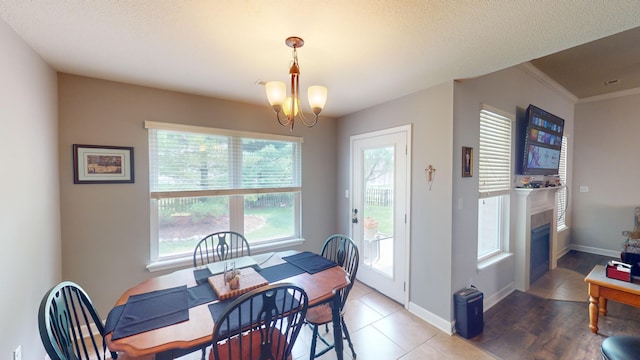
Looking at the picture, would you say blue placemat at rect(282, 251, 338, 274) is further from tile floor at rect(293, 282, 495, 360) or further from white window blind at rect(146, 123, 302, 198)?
white window blind at rect(146, 123, 302, 198)

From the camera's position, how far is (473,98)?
8.37ft

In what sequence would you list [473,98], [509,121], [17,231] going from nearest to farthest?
[17,231] → [473,98] → [509,121]

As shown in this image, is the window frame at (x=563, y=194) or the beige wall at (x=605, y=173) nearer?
the beige wall at (x=605, y=173)

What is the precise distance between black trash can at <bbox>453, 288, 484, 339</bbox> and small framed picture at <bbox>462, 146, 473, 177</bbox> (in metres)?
1.17

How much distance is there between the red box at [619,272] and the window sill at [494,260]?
836mm

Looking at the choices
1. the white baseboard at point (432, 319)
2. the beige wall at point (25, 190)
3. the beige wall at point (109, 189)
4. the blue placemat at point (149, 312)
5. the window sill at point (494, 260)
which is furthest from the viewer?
the window sill at point (494, 260)

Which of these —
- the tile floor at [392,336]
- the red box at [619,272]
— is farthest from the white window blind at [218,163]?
the red box at [619,272]

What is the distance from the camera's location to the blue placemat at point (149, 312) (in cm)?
Answer: 124

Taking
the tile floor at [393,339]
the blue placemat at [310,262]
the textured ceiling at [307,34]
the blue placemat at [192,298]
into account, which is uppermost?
the textured ceiling at [307,34]

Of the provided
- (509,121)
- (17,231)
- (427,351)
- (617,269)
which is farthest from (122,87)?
(617,269)

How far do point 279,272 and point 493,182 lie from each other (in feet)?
8.73

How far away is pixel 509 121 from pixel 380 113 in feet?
5.29

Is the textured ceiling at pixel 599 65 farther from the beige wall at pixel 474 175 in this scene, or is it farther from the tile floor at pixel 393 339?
the tile floor at pixel 393 339

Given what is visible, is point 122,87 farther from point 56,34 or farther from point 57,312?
point 57,312
